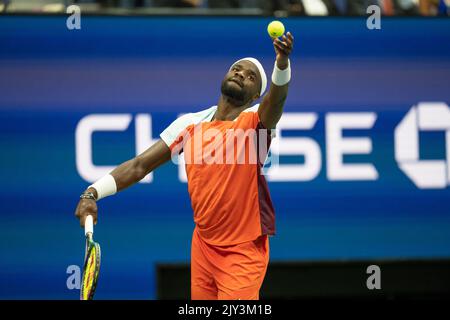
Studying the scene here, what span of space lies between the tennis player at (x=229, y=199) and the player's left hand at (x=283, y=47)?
0.27 meters

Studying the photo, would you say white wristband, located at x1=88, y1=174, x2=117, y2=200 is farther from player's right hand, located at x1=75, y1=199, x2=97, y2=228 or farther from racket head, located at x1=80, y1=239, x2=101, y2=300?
racket head, located at x1=80, y1=239, x2=101, y2=300

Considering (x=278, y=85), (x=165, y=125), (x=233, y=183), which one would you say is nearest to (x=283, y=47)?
(x=278, y=85)

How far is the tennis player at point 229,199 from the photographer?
5.96m

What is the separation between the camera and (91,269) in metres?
5.54

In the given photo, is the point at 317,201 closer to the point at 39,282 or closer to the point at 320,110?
the point at 320,110

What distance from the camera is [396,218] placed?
317 inches

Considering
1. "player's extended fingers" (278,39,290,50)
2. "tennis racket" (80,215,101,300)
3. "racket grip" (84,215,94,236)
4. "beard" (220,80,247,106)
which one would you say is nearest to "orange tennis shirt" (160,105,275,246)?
"beard" (220,80,247,106)

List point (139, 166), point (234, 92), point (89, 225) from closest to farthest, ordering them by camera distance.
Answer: point (89, 225)
point (234, 92)
point (139, 166)

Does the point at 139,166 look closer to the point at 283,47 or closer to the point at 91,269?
the point at 91,269

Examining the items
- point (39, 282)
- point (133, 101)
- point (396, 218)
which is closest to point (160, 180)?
point (133, 101)

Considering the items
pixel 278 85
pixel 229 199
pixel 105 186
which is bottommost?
pixel 229 199

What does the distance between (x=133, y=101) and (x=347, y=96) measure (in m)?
1.72

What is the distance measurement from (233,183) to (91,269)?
41.1 inches

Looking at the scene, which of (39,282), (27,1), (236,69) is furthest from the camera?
(27,1)
